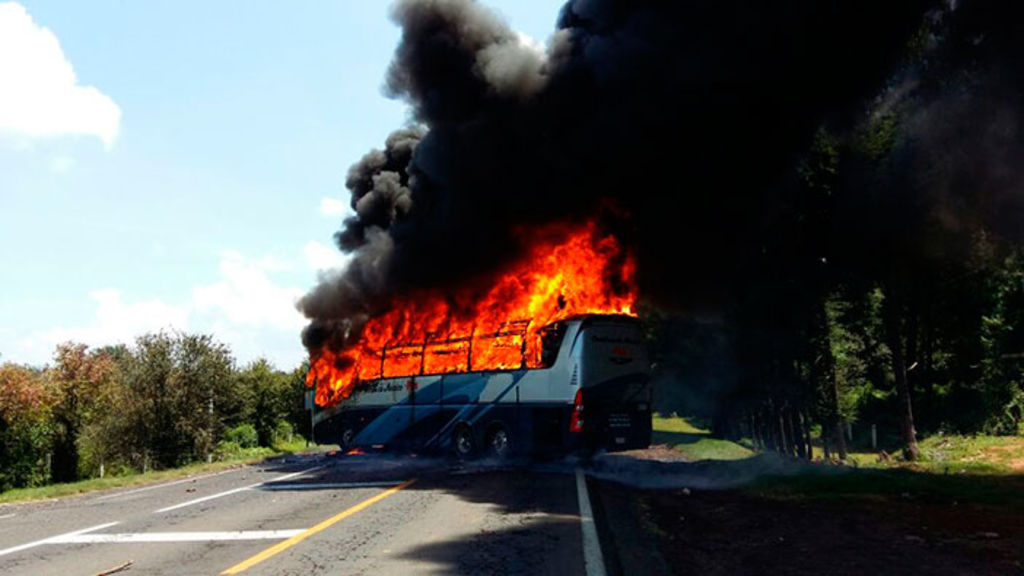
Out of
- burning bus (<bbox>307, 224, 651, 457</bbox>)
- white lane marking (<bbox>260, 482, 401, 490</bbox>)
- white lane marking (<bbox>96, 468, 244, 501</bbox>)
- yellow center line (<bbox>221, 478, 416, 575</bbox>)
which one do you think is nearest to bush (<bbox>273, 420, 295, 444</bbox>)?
burning bus (<bbox>307, 224, 651, 457</bbox>)

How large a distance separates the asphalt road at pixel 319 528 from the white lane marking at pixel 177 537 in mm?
18

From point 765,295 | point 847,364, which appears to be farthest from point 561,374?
point 847,364

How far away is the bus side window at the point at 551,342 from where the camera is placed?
15.0 m

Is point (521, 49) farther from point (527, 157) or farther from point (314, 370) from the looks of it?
point (314, 370)

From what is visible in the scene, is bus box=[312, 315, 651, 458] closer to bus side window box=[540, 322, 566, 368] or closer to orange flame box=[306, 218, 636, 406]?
bus side window box=[540, 322, 566, 368]

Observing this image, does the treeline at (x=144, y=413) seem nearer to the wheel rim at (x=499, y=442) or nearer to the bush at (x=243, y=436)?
the bush at (x=243, y=436)

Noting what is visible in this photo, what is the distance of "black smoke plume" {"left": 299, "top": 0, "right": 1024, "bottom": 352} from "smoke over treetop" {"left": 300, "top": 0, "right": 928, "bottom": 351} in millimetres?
38

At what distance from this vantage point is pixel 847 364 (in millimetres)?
23594

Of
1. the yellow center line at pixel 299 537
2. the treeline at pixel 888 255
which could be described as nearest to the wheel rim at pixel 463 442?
the yellow center line at pixel 299 537

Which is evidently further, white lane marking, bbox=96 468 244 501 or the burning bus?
the burning bus

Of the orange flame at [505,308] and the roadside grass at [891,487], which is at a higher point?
the orange flame at [505,308]

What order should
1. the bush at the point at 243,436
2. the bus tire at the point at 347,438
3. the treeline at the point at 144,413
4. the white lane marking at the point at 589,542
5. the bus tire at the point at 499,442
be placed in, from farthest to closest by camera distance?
1. the bush at the point at 243,436
2. the treeline at the point at 144,413
3. the bus tire at the point at 347,438
4. the bus tire at the point at 499,442
5. the white lane marking at the point at 589,542

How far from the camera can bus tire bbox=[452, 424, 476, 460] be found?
16328 mm

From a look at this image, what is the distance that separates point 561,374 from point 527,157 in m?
5.97
